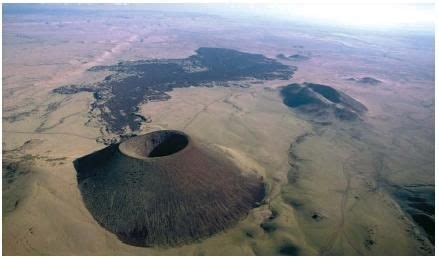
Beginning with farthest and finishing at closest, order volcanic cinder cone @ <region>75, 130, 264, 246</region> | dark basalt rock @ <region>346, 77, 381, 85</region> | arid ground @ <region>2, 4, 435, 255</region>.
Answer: dark basalt rock @ <region>346, 77, 381, 85</region>
volcanic cinder cone @ <region>75, 130, 264, 246</region>
arid ground @ <region>2, 4, 435, 255</region>

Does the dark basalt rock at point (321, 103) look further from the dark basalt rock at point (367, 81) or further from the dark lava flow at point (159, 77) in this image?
the dark basalt rock at point (367, 81)

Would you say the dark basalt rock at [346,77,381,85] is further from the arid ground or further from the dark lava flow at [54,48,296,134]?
the dark lava flow at [54,48,296,134]

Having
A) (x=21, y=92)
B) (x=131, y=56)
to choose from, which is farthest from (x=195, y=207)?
(x=131, y=56)

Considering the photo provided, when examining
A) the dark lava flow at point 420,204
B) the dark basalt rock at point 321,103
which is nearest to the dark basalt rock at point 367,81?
the dark basalt rock at point 321,103

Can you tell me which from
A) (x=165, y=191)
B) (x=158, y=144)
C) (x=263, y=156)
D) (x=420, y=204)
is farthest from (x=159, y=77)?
(x=420, y=204)

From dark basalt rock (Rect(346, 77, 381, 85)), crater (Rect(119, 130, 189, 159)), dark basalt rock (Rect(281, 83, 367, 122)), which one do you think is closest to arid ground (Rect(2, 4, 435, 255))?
dark basalt rock (Rect(346, 77, 381, 85))

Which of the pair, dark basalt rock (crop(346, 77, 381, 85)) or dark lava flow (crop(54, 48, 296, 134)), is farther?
dark basalt rock (crop(346, 77, 381, 85))
